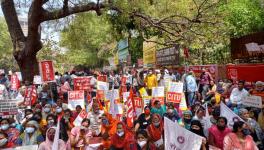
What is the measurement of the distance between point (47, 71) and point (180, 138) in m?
8.73

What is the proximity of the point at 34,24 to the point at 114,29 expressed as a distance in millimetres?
6604

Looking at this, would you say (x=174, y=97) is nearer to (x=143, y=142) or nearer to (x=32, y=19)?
(x=143, y=142)

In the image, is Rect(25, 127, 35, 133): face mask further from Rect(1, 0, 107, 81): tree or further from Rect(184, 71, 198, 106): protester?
Rect(1, 0, 107, 81): tree

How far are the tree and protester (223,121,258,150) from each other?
12.3 metres

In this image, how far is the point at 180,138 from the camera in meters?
7.08

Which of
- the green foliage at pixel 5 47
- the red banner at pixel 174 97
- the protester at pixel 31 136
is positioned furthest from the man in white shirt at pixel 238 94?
the green foliage at pixel 5 47

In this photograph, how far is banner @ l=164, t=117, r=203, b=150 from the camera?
6918 mm

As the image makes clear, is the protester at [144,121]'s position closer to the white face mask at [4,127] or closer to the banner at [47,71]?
the white face mask at [4,127]

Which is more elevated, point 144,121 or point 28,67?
point 28,67

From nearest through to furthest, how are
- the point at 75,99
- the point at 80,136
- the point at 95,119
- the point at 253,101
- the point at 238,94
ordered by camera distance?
the point at 80,136 → the point at 253,101 → the point at 95,119 → the point at 238,94 → the point at 75,99

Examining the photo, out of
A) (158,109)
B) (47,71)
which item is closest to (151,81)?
(47,71)

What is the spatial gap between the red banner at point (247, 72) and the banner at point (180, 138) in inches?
327

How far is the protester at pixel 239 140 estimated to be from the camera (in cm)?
723

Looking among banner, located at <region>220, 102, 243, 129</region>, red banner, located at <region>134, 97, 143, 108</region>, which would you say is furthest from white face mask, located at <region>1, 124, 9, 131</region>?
banner, located at <region>220, 102, 243, 129</region>
